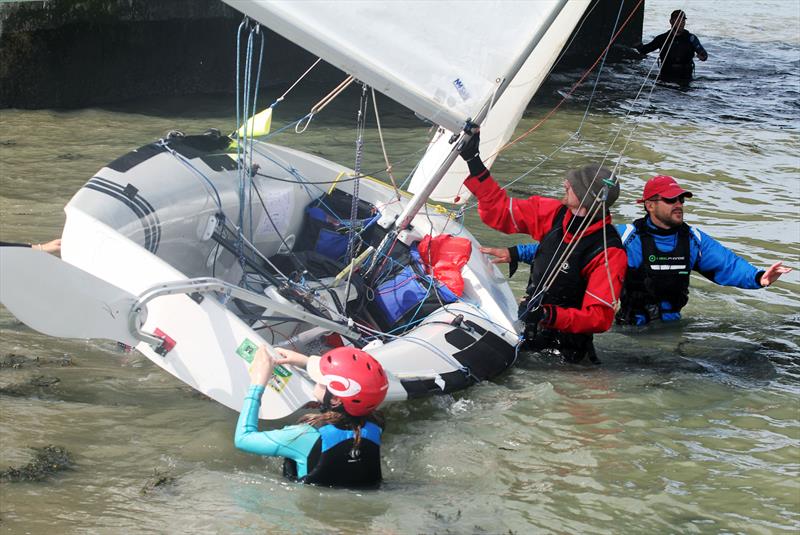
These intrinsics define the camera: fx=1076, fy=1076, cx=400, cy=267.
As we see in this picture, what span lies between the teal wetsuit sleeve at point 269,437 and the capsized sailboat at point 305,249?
0.42m

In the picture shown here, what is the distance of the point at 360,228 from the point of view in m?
5.85

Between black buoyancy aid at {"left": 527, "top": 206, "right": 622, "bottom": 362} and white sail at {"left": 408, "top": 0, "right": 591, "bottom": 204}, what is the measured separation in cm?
95

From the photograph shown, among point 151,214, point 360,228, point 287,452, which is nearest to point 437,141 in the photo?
point 360,228

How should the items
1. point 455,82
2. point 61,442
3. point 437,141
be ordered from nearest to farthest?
point 61,442 → point 455,82 → point 437,141

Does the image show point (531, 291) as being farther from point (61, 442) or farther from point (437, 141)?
point (61, 442)

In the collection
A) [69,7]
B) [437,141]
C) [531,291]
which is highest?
[69,7]

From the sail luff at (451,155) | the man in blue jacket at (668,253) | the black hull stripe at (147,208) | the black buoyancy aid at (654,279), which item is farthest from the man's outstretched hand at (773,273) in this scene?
the black hull stripe at (147,208)

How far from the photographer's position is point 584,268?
16.6 feet

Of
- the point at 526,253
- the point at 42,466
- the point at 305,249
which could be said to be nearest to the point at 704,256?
the point at 526,253

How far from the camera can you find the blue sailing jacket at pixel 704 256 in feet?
17.7

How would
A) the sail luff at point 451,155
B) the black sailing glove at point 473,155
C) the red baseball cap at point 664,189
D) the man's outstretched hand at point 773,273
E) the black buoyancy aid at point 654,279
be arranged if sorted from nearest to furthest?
the sail luff at point 451,155
the black sailing glove at point 473,155
the man's outstretched hand at point 773,273
the red baseball cap at point 664,189
the black buoyancy aid at point 654,279

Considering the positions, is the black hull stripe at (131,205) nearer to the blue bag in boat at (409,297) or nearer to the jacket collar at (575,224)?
the blue bag in boat at (409,297)

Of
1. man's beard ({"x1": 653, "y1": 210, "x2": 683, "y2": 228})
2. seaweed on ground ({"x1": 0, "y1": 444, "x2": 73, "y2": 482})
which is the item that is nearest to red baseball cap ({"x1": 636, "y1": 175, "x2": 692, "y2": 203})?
man's beard ({"x1": 653, "y1": 210, "x2": 683, "y2": 228})

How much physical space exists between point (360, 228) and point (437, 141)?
31.1 inches
